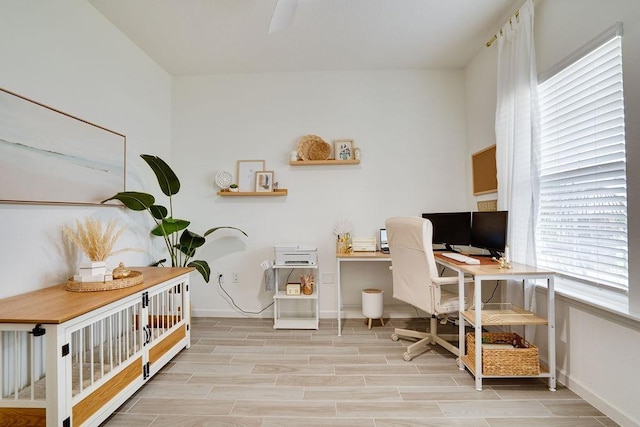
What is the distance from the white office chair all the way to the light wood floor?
0.14 metres

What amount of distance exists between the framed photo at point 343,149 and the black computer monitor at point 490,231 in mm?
1434

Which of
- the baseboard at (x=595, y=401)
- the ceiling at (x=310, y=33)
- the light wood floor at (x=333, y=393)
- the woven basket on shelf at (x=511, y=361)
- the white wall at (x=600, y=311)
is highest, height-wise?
the ceiling at (x=310, y=33)

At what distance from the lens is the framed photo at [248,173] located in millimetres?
3322

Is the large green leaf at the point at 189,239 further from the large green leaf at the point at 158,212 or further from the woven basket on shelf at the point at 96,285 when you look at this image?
the woven basket on shelf at the point at 96,285

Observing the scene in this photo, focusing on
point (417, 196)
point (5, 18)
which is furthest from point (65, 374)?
point (417, 196)

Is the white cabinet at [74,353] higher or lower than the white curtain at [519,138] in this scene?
lower

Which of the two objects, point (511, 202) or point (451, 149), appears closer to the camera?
point (511, 202)

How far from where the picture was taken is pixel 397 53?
2963 mm

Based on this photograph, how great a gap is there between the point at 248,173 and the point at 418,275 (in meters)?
2.14

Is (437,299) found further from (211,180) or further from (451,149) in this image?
(211,180)

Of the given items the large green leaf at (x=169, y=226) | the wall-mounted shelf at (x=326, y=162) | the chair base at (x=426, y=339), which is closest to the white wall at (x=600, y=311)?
the chair base at (x=426, y=339)

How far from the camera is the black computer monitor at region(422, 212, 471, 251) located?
281 cm

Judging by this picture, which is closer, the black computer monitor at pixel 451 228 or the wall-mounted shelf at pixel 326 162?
the black computer monitor at pixel 451 228

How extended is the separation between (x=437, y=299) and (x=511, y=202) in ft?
3.18
